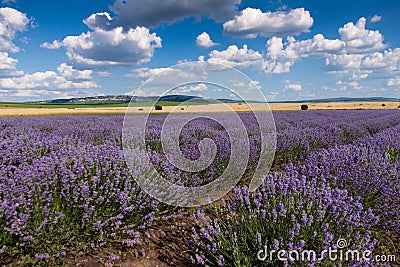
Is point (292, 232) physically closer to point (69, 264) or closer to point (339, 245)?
point (339, 245)

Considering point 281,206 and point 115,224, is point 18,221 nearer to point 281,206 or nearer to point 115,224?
point 115,224

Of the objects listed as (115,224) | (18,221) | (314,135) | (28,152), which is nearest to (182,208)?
(115,224)

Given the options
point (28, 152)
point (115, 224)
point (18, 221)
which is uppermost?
point (28, 152)

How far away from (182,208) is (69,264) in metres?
1.28

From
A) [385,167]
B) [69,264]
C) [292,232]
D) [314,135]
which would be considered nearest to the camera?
[292,232]

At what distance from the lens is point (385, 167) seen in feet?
10.1

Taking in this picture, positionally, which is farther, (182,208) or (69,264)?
(182,208)

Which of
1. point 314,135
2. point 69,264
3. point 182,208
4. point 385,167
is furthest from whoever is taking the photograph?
point 314,135

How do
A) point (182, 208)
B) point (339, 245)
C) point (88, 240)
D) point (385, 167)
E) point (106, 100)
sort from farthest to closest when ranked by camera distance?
point (106, 100) → point (182, 208) → point (385, 167) → point (88, 240) → point (339, 245)

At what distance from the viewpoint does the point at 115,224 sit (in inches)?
97.9

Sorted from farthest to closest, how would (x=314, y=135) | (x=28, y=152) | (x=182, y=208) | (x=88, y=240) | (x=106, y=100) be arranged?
(x=106, y=100)
(x=314, y=135)
(x=28, y=152)
(x=182, y=208)
(x=88, y=240)

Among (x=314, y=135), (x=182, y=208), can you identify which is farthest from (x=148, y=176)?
(x=314, y=135)

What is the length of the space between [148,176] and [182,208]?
1.75 ft

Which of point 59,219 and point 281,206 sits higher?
point 281,206
